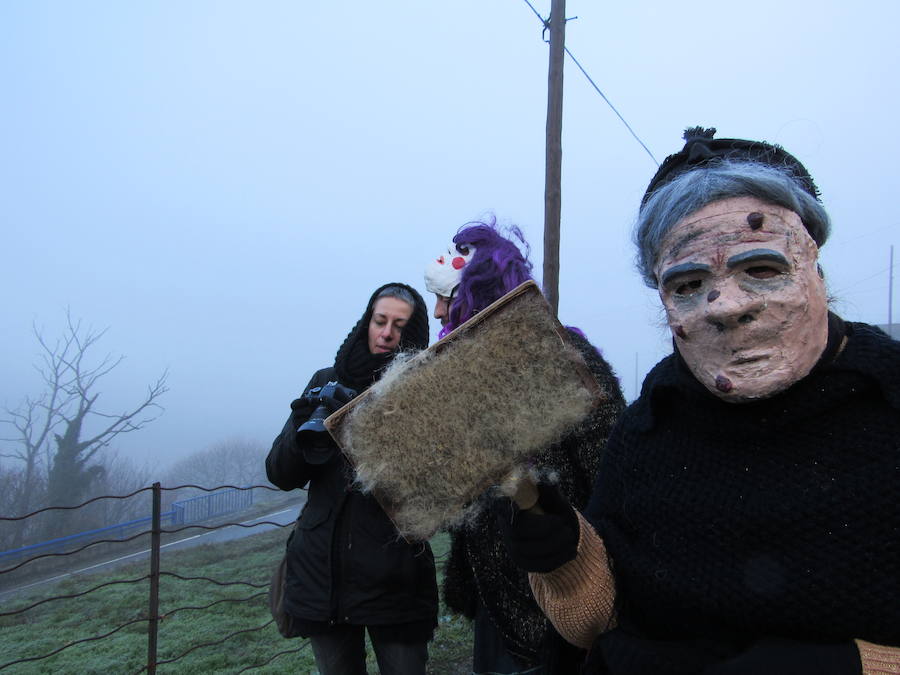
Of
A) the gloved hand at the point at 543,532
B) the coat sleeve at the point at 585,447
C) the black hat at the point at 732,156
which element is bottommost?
the gloved hand at the point at 543,532

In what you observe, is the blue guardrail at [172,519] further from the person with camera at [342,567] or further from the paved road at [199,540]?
the person with camera at [342,567]

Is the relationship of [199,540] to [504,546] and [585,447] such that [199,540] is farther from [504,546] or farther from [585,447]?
[585,447]

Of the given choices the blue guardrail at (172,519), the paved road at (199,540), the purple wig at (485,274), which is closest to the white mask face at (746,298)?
the purple wig at (485,274)

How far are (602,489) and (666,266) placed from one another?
1.75 ft

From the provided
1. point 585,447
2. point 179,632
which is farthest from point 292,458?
point 179,632

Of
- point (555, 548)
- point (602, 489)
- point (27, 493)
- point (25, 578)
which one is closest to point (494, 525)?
point (602, 489)

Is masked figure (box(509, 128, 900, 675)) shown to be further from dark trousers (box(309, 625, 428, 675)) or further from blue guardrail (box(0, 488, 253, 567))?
blue guardrail (box(0, 488, 253, 567))

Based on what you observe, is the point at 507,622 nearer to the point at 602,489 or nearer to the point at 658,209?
the point at 602,489

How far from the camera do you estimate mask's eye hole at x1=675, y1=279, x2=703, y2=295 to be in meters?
1.13

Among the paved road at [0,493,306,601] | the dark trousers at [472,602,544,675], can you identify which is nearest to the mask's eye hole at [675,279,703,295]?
the dark trousers at [472,602,544,675]

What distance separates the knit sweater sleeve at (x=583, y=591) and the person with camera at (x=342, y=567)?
0.73 m

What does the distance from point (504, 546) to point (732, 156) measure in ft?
3.73

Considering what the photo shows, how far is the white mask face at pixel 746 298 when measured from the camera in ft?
3.40

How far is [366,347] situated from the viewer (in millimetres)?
2152
